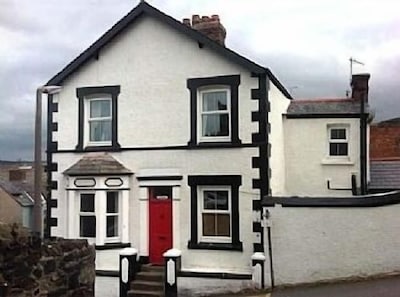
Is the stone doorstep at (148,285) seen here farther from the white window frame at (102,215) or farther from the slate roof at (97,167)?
the slate roof at (97,167)

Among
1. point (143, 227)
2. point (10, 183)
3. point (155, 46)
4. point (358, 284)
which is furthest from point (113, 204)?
point (10, 183)

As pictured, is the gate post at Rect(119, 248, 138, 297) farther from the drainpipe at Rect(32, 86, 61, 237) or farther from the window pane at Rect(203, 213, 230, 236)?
the drainpipe at Rect(32, 86, 61, 237)

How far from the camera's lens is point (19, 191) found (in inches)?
1667

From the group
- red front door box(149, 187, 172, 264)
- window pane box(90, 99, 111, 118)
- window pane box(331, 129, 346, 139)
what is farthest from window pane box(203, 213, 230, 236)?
window pane box(331, 129, 346, 139)

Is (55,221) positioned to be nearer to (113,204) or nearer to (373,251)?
(113,204)

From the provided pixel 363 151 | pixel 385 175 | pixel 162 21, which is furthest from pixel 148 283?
pixel 385 175

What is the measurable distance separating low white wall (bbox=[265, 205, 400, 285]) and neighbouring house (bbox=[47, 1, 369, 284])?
960 mm

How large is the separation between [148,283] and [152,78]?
6.22m

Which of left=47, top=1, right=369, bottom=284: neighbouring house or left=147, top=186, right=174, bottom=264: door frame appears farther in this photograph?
left=147, top=186, right=174, bottom=264: door frame

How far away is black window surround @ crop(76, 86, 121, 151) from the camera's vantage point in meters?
18.2

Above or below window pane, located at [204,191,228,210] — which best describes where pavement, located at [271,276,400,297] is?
below

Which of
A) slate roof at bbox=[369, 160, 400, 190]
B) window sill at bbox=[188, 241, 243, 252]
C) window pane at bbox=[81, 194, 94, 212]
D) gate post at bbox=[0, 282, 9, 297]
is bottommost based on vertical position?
window sill at bbox=[188, 241, 243, 252]

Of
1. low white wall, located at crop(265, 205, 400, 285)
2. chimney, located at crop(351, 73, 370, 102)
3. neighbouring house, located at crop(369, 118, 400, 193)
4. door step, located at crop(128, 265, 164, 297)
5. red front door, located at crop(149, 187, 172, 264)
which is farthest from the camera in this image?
neighbouring house, located at crop(369, 118, 400, 193)

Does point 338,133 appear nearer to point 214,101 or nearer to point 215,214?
point 214,101
